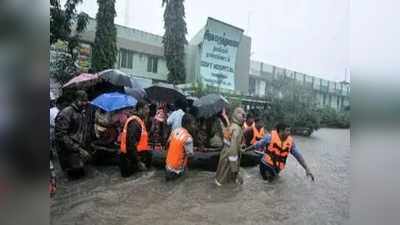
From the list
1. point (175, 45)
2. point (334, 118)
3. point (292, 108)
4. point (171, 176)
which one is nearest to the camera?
point (334, 118)

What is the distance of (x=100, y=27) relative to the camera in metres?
2.96

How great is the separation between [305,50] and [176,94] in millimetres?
956

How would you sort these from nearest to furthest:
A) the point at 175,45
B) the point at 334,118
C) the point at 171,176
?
1. the point at 334,118
2. the point at 171,176
3. the point at 175,45

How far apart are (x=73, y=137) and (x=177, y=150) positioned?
2.51 ft

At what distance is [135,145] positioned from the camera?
2.94 metres

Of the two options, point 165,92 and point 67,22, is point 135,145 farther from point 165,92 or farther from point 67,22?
point 67,22

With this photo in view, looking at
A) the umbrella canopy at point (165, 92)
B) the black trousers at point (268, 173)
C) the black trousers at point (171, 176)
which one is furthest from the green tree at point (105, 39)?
the black trousers at point (268, 173)

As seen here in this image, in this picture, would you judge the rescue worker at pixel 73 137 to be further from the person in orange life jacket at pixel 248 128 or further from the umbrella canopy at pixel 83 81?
the person in orange life jacket at pixel 248 128

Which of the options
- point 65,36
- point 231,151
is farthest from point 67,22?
point 231,151

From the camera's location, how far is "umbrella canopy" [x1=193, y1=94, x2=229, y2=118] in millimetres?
2762

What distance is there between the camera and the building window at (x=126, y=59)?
9.66 ft

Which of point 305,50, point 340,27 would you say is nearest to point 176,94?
point 305,50

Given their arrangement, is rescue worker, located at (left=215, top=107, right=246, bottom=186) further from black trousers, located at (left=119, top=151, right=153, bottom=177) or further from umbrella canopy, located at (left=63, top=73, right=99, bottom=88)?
umbrella canopy, located at (left=63, top=73, right=99, bottom=88)

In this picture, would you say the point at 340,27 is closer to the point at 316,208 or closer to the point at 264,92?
the point at 264,92
